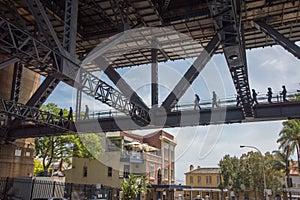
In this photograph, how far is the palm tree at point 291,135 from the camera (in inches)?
1725

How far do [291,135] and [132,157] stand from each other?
22.6 m

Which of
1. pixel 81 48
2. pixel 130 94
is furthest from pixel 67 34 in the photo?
pixel 81 48

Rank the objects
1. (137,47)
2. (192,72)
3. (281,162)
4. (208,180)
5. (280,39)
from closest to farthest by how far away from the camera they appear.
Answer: (192,72), (280,39), (137,47), (281,162), (208,180)

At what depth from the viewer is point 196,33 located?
26.1m

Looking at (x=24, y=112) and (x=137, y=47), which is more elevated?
(x=137, y=47)

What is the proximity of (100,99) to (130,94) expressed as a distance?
284cm

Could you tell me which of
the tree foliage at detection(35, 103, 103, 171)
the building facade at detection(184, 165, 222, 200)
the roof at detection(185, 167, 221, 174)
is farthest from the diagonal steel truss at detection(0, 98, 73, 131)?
the roof at detection(185, 167, 221, 174)

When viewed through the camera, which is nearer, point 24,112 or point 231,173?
point 24,112

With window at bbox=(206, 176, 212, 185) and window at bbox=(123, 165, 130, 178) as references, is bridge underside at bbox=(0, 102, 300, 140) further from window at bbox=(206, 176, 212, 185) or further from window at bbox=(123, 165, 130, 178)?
window at bbox=(206, 176, 212, 185)

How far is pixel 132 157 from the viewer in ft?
152

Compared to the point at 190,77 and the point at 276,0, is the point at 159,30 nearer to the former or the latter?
the point at 190,77

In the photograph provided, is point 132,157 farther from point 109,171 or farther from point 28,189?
point 28,189

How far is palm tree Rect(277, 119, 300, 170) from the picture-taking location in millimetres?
43812

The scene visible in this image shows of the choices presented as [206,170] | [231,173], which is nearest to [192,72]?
[231,173]
